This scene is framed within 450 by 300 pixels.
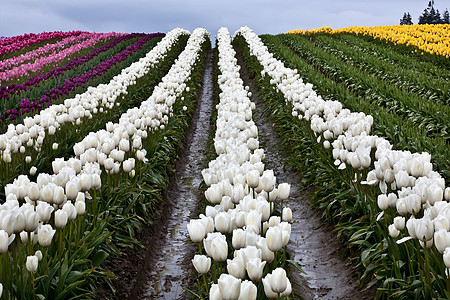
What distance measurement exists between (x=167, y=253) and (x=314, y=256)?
6.45 feet

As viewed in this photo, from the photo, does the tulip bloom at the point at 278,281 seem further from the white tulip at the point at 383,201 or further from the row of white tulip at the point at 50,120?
the row of white tulip at the point at 50,120

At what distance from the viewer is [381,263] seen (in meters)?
4.38

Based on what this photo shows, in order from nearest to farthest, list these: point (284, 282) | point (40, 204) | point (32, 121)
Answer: point (284, 282) → point (40, 204) → point (32, 121)

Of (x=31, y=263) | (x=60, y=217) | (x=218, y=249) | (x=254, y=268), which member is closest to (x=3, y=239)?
(x=31, y=263)

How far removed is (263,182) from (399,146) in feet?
14.0

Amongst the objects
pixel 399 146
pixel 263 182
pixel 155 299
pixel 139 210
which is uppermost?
pixel 263 182

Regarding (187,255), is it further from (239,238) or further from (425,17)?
(425,17)

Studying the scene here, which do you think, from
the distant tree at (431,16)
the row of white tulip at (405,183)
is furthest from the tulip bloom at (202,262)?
the distant tree at (431,16)

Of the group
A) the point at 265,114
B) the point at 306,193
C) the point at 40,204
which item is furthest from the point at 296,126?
the point at 40,204

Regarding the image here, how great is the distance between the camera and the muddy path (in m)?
4.84

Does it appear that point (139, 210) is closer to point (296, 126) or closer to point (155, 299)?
point (155, 299)

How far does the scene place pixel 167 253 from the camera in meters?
6.07

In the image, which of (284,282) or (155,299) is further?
(155,299)

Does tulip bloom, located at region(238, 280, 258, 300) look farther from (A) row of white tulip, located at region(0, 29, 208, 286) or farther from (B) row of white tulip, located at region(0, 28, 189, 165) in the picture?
(B) row of white tulip, located at region(0, 28, 189, 165)
